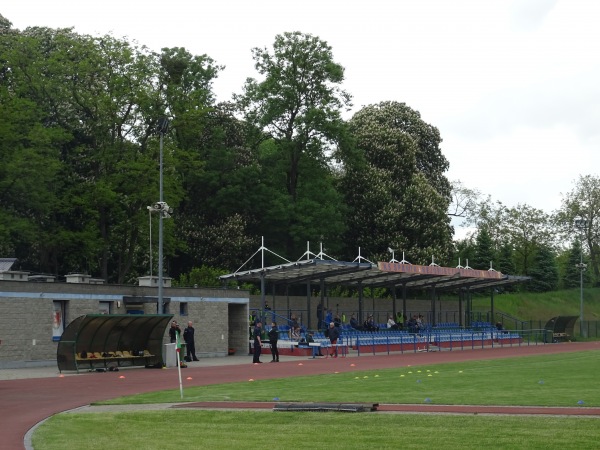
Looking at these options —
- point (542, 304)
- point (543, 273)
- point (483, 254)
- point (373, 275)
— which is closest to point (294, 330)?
point (373, 275)

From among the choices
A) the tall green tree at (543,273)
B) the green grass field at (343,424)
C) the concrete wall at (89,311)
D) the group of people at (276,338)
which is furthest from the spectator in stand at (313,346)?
the tall green tree at (543,273)

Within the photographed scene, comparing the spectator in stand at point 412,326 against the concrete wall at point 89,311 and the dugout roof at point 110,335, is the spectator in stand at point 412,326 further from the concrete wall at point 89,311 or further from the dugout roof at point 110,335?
the dugout roof at point 110,335

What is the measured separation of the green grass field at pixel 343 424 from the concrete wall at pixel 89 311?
14.5 m

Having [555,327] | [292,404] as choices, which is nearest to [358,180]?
[555,327]

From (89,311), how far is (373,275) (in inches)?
809

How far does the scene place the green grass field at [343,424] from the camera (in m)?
15.6

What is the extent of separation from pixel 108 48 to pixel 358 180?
85.7ft

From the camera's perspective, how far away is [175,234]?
71312 millimetres

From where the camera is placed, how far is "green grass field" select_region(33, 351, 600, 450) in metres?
15.6

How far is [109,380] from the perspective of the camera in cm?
3266

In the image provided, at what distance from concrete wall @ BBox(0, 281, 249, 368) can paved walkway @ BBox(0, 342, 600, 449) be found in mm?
1581

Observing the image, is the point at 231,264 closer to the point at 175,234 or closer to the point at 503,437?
the point at 175,234

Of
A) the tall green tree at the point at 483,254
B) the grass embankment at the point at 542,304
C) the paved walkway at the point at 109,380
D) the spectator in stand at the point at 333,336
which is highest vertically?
the tall green tree at the point at 483,254

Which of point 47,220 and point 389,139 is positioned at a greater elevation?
point 389,139
